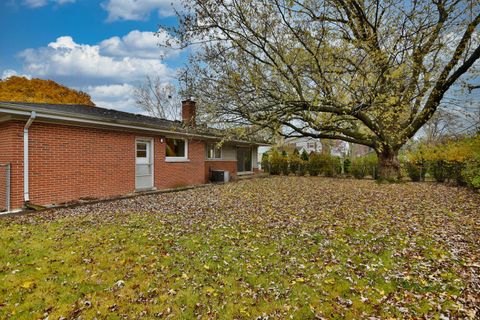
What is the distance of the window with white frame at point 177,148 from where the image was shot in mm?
13141

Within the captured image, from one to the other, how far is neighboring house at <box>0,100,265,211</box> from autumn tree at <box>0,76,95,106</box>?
50.0ft

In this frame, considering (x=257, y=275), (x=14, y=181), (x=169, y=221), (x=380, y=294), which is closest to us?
(x=380, y=294)

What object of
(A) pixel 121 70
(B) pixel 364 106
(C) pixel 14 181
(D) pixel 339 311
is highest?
(A) pixel 121 70

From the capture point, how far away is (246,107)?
820 centimetres

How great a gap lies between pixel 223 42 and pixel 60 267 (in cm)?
714

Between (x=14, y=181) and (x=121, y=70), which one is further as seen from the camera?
(x=121, y=70)

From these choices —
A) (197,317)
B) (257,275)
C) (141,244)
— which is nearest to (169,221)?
(141,244)

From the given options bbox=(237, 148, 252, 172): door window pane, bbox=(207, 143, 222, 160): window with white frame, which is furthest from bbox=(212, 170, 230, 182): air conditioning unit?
bbox=(237, 148, 252, 172): door window pane

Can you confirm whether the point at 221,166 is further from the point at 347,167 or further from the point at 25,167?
the point at 25,167

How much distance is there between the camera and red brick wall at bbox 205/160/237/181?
52.1 feet

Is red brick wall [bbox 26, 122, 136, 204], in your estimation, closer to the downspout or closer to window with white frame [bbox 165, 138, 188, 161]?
the downspout

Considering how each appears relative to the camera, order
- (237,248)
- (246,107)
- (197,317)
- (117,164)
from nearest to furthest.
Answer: (197,317) < (237,248) < (246,107) < (117,164)

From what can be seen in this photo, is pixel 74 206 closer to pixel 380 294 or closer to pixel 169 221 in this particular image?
pixel 169 221

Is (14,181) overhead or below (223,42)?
below
